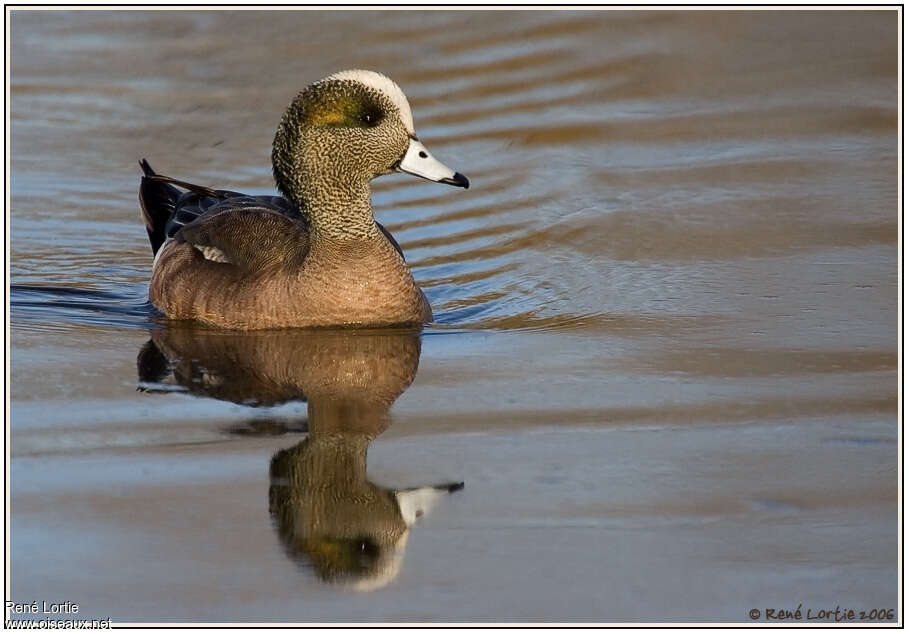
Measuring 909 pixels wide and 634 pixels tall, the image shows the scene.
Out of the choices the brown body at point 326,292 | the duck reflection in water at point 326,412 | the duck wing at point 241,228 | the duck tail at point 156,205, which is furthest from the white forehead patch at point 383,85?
the duck tail at point 156,205

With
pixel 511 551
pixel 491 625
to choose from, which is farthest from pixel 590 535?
pixel 491 625

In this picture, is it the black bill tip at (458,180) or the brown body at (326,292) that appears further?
the brown body at (326,292)

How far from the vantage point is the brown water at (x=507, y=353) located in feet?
16.7

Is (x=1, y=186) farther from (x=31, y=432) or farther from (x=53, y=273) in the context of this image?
(x=31, y=432)

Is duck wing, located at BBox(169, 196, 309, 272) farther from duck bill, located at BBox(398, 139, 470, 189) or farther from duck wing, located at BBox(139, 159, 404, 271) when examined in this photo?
duck bill, located at BBox(398, 139, 470, 189)

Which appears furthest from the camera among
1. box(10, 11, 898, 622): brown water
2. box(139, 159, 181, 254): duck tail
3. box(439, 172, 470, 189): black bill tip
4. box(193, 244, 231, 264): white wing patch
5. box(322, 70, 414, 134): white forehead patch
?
box(139, 159, 181, 254): duck tail

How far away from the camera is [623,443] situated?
20.0ft

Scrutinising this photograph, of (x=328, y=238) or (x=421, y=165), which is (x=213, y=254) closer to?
(x=328, y=238)

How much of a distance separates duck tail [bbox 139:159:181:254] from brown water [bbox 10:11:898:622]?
0.26 meters

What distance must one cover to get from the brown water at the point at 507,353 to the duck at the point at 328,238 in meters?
0.16

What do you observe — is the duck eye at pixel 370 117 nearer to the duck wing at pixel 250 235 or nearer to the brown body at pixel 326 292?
the brown body at pixel 326 292

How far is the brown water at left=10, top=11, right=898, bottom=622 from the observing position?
510 cm

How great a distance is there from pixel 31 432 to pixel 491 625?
2356 millimetres

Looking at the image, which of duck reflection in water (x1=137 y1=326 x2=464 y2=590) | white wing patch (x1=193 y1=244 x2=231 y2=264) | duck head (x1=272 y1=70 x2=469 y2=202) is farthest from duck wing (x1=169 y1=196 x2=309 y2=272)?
duck reflection in water (x1=137 y1=326 x2=464 y2=590)
